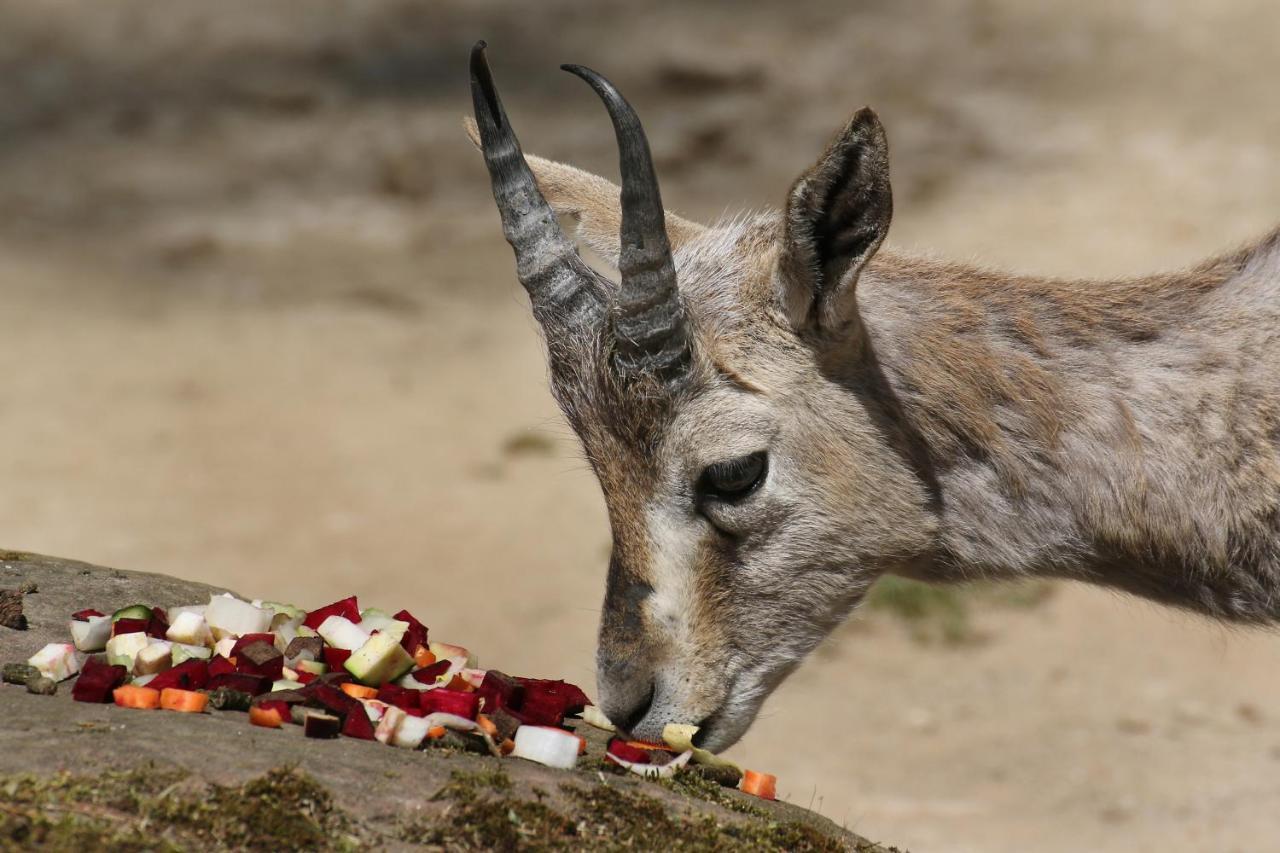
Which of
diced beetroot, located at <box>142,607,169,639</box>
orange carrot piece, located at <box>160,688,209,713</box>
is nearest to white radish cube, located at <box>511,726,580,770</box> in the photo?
orange carrot piece, located at <box>160,688,209,713</box>

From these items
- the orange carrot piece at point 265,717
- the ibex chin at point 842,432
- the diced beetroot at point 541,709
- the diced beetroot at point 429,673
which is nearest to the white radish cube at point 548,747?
the diced beetroot at point 541,709

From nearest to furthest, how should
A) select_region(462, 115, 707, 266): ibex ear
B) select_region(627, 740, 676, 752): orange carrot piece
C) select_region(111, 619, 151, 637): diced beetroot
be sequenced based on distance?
select_region(627, 740, 676, 752): orange carrot piece
select_region(111, 619, 151, 637): diced beetroot
select_region(462, 115, 707, 266): ibex ear

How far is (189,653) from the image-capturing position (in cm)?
511

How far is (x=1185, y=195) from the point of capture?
15680 millimetres

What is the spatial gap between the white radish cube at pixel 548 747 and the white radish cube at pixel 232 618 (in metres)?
1.25

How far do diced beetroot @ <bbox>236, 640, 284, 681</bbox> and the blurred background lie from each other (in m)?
3.40

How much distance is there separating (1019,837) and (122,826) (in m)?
6.22

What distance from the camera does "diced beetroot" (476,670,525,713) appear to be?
502 cm

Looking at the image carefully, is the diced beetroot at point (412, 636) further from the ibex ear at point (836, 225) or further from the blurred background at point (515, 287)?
the blurred background at point (515, 287)

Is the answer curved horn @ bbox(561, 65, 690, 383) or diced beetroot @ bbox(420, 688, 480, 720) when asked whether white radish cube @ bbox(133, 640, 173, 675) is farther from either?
curved horn @ bbox(561, 65, 690, 383)

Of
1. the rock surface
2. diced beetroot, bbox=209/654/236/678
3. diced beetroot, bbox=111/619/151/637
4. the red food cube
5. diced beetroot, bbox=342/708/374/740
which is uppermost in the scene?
diced beetroot, bbox=111/619/151/637

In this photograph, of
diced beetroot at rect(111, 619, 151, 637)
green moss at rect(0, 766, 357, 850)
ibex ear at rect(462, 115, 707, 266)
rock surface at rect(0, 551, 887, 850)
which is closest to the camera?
green moss at rect(0, 766, 357, 850)

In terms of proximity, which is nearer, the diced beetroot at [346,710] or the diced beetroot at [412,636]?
the diced beetroot at [346,710]

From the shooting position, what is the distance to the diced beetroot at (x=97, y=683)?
4.59 metres
